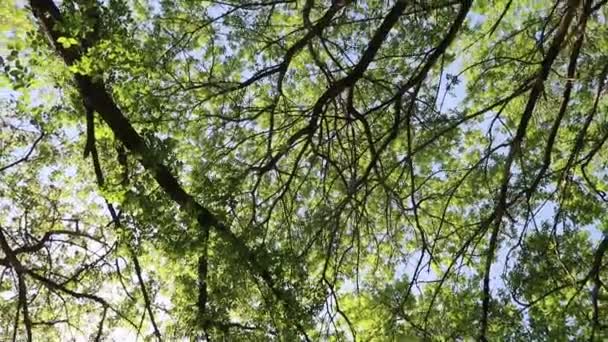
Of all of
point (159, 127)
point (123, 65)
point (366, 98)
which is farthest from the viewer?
point (366, 98)

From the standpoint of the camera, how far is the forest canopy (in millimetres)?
5594

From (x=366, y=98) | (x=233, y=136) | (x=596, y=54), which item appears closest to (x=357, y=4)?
(x=366, y=98)

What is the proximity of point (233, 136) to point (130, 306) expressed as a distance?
304 centimetres

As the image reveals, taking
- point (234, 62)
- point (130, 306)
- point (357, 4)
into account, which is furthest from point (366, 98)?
point (130, 306)

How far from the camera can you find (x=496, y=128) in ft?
28.2

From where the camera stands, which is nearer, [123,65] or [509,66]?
Result: [123,65]

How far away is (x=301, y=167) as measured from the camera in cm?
760

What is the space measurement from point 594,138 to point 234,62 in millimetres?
4337

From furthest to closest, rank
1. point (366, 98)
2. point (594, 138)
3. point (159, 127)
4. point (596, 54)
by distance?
1. point (366, 98)
2. point (596, 54)
3. point (594, 138)
4. point (159, 127)

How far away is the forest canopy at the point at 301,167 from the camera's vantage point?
5.59m

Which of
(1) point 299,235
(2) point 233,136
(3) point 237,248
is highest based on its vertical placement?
(2) point 233,136

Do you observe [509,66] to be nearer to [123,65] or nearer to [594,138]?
[594,138]

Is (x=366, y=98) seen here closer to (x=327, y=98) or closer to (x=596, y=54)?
(x=327, y=98)

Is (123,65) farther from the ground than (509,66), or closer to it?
closer to it
